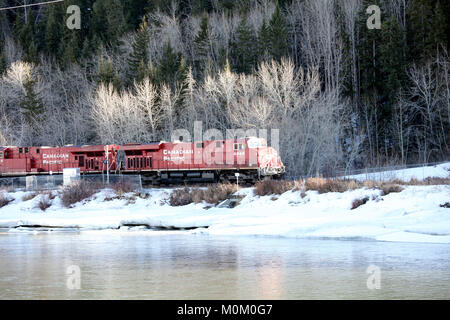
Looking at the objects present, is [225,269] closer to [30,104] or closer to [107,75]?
[107,75]

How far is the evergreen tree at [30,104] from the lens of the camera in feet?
215

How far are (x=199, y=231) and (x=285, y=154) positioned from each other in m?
21.2

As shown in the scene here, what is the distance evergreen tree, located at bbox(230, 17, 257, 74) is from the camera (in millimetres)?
64188

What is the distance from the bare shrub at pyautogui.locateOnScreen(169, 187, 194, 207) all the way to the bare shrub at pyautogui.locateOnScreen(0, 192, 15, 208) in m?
10.7

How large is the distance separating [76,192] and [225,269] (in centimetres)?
2113

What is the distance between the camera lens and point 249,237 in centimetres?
2102

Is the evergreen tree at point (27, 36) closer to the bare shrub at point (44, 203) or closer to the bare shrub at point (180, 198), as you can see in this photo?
the bare shrub at point (44, 203)

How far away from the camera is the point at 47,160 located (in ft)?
142

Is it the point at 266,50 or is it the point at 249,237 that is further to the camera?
the point at 266,50

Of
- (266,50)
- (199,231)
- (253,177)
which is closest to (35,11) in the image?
(266,50)

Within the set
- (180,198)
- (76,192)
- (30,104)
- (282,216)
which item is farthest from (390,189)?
(30,104)

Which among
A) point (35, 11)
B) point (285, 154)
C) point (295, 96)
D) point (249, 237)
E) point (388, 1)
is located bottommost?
point (249, 237)

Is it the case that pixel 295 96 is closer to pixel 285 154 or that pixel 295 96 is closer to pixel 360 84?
pixel 285 154

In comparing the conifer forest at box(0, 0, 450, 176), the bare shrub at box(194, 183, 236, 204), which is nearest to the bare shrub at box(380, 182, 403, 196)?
the bare shrub at box(194, 183, 236, 204)
